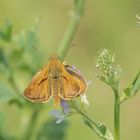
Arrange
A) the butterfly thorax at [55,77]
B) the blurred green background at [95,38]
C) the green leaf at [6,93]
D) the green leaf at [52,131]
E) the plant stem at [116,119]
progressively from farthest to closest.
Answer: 1. the blurred green background at [95,38]
2. the green leaf at [52,131]
3. the green leaf at [6,93]
4. the butterfly thorax at [55,77]
5. the plant stem at [116,119]

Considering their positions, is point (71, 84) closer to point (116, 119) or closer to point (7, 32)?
point (116, 119)

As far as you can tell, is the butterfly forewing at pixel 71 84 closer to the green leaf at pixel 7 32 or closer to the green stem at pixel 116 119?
the green stem at pixel 116 119

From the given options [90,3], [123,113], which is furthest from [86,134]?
[90,3]

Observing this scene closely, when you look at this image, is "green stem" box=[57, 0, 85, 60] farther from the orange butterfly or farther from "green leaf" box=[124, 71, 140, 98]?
"green leaf" box=[124, 71, 140, 98]

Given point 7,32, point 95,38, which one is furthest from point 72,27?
point 95,38

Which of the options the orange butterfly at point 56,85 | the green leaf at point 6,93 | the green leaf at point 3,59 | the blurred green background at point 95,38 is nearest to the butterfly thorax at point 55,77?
the orange butterfly at point 56,85

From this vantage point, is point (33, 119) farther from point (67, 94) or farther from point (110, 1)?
point (110, 1)

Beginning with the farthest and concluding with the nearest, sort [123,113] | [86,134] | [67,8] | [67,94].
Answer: [67,8]
[123,113]
[86,134]
[67,94]
